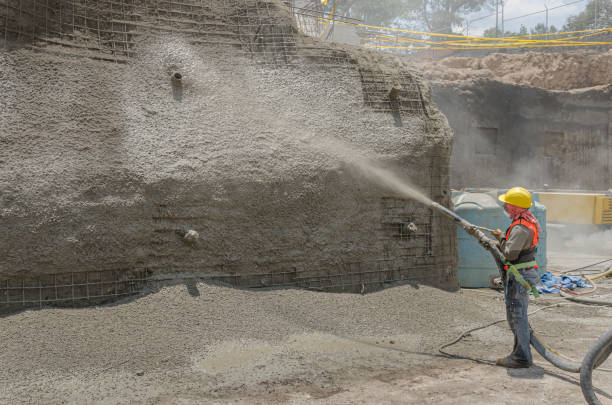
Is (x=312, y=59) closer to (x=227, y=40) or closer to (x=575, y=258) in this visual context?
(x=227, y=40)

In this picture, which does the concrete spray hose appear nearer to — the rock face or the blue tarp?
the rock face

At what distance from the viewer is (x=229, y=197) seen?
18.9 ft

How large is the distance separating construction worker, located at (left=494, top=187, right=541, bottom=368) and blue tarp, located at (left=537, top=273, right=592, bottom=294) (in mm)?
3839

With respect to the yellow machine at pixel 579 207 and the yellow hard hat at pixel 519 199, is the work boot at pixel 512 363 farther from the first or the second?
the yellow machine at pixel 579 207

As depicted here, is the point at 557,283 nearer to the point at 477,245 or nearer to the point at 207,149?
the point at 477,245

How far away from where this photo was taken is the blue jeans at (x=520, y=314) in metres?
4.85

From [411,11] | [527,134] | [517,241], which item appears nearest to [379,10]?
[411,11]

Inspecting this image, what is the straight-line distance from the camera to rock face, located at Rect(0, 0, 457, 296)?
16.7 ft

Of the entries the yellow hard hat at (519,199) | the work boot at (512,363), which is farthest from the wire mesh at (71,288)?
the yellow hard hat at (519,199)

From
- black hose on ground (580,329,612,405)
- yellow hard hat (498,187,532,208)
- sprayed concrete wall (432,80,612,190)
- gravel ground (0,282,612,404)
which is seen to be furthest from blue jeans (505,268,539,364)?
sprayed concrete wall (432,80,612,190)

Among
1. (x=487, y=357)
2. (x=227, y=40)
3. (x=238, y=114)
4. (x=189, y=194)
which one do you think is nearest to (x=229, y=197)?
(x=189, y=194)

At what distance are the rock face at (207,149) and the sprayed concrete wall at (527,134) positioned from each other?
43.1 feet

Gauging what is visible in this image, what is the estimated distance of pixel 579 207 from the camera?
1466 cm

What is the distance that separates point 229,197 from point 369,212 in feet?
6.40
